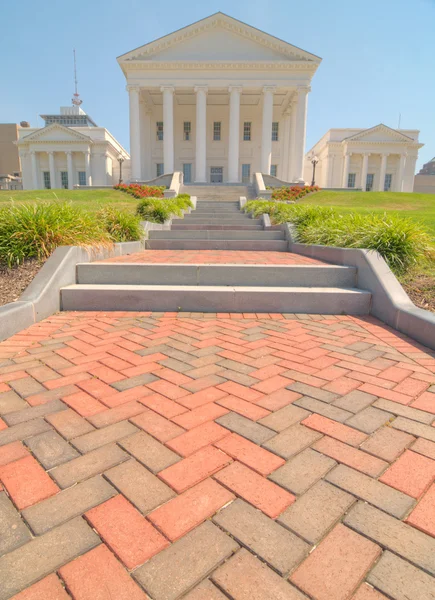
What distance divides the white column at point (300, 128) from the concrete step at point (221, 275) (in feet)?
82.0

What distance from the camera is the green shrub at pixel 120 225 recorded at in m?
6.37

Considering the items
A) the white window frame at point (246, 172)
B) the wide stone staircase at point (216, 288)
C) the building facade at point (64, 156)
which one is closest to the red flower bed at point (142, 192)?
the wide stone staircase at point (216, 288)

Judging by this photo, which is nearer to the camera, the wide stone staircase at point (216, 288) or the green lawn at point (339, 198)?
the wide stone staircase at point (216, 288)

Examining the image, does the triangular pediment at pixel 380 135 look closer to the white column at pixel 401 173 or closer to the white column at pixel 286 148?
the white column at pixel 401 173

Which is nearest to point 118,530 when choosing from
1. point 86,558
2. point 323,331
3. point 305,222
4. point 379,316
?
point 86,558

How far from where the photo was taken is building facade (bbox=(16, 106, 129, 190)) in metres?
34.6

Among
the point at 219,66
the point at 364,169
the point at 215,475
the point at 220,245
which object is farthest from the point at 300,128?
the point at 215,475

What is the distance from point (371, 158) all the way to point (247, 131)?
1384 cm

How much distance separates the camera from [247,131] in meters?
33.3

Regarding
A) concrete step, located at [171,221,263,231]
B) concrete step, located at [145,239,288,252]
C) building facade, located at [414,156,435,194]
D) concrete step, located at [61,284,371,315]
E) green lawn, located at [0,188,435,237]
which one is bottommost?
concrete step, located at [61,284,371,315]

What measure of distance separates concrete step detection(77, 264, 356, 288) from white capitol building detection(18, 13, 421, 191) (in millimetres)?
25500

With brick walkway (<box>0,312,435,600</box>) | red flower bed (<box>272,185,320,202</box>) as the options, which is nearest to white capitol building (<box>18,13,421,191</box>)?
red flower bed (<box>272,185,320,202</box>)

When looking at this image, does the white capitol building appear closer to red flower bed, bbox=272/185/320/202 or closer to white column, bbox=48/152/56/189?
white column, bbox=48/152/56/189

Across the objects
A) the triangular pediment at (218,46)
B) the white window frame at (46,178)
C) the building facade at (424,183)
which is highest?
the triangular pediment at (218,46)
